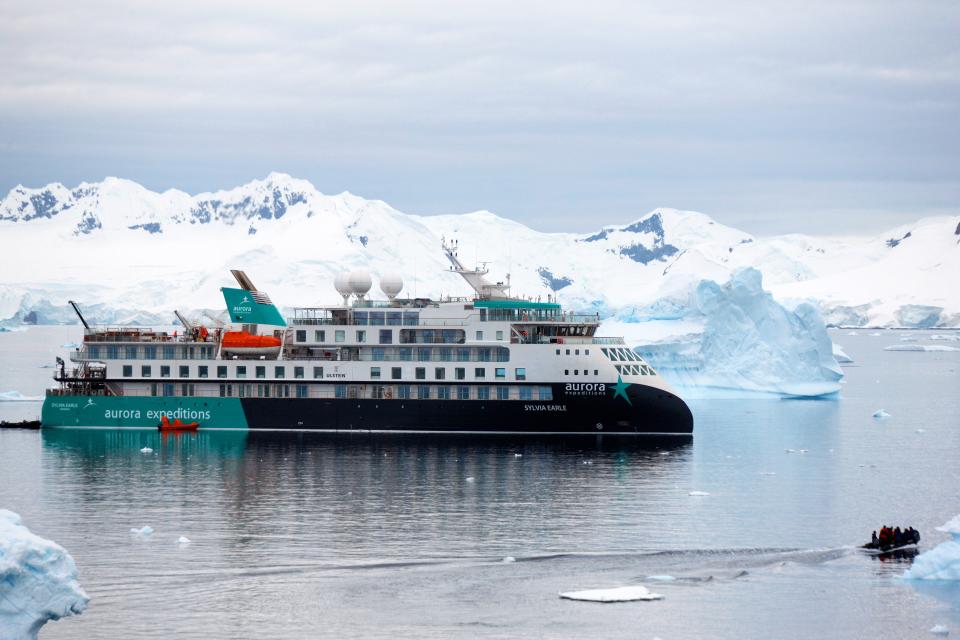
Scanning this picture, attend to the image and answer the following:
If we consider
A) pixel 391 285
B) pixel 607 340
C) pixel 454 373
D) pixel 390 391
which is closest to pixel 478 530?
pixel 454 373

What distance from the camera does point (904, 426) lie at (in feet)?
239

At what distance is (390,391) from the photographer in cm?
6275

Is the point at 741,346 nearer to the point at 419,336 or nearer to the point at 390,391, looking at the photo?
the point at 419,336

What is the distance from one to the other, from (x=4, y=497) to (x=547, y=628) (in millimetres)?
23401

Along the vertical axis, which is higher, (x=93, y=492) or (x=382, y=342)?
(x=382, y=342)

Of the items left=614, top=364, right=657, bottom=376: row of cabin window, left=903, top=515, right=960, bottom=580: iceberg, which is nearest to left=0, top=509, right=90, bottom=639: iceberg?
left=903, top=515, right=960, bottom=580: iceberg

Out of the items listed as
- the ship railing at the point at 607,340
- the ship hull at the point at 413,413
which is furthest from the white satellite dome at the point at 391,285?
the ship railing at the point at 607,340

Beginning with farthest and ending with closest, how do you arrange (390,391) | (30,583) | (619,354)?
(390,391) → (619,354) → (30,583)

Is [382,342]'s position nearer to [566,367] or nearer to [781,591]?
[566,367]

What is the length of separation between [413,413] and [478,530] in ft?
73.7

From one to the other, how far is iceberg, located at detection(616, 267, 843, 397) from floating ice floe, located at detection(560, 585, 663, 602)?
2178 inches

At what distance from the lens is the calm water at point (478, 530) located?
103 feet

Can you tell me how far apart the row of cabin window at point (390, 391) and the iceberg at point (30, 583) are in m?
35.2

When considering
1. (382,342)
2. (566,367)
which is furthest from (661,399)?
(382,342)
